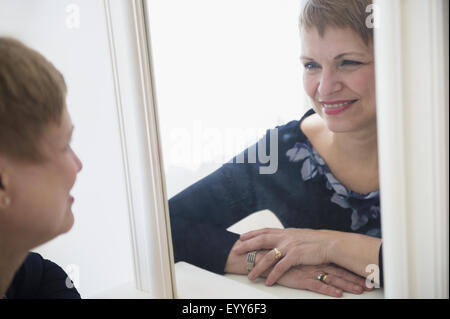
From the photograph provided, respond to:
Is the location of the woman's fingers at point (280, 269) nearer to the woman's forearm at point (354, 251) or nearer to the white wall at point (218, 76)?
the woman's forearm at point (354, 251)

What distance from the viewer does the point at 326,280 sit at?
38.4 inches

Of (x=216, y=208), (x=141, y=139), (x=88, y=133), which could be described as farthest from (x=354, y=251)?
(x=88, y=133)

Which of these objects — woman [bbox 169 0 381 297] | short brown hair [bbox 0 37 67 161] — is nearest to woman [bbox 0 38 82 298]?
short brown hair [bbox 0 37 67 161]

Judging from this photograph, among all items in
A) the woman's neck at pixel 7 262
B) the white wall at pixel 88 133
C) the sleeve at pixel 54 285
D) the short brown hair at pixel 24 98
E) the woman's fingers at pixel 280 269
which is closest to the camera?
the short brown hair at pixel 24 98

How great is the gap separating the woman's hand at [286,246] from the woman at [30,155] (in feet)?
1.40

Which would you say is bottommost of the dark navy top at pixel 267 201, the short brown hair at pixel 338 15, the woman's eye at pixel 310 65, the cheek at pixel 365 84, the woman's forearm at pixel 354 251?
the woman's forearm at pixel 354 251

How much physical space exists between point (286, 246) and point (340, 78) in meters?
0.40

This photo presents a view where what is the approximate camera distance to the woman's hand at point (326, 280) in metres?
0.94

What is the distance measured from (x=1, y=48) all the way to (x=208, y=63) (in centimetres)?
48

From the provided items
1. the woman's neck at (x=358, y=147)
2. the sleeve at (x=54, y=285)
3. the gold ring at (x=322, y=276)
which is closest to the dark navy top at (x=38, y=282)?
the sleeve at (x=54, y=285)

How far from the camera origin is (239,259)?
1104mm

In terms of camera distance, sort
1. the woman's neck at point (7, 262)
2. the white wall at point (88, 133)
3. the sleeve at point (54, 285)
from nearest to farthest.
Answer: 1. the woman's neck at point (7, 262)
2. the sleeve at point (54, 285)
3. the white wall at point (88, 133)

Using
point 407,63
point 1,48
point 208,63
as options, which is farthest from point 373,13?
point 1,48
